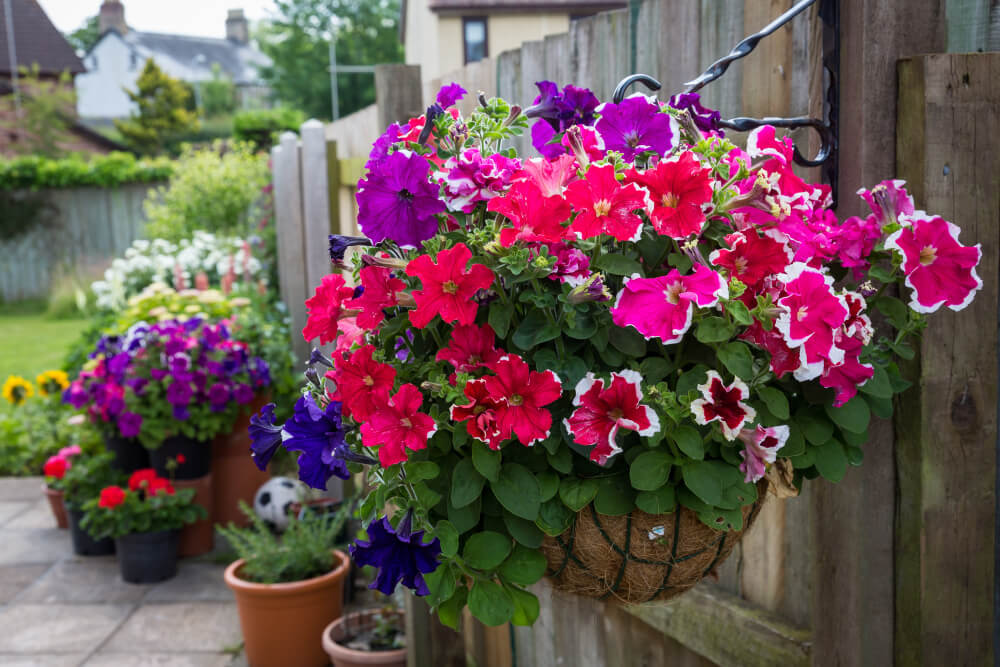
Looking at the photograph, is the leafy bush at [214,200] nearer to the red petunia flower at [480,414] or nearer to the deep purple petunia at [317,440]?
the deep purple petunia at [317,440]

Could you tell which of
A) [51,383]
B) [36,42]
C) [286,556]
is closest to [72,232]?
[51,383]

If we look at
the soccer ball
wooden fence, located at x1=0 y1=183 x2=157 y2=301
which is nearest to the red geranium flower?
the soccer ball

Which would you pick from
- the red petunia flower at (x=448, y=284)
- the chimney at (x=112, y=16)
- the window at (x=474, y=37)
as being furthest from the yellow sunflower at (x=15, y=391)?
the chimney at (x=112, y=16)

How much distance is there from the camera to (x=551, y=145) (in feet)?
3.95

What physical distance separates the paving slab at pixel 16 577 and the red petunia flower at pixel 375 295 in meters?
3.59

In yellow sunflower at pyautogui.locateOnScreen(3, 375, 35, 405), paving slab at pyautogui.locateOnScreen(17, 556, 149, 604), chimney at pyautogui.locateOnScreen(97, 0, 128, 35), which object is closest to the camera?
paving slab at pyautogui.locateOnScreen(17, 556, 149, 604)

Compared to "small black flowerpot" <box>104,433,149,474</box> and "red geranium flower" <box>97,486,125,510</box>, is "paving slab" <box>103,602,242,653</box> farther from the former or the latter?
"small black flowerpot" <box>104,433,149,474</box>

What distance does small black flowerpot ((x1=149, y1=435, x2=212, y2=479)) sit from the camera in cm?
425

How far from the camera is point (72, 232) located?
A: 15711 mm

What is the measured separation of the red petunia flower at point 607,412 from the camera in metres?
0.97

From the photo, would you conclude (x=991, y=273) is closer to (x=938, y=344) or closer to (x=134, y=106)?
(x=938, y=344)

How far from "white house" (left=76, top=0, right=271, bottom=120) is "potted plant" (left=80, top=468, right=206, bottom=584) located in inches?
1684

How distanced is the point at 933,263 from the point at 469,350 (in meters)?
0.54

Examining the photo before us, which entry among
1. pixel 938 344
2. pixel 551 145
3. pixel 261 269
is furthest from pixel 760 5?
pixel 261 269
